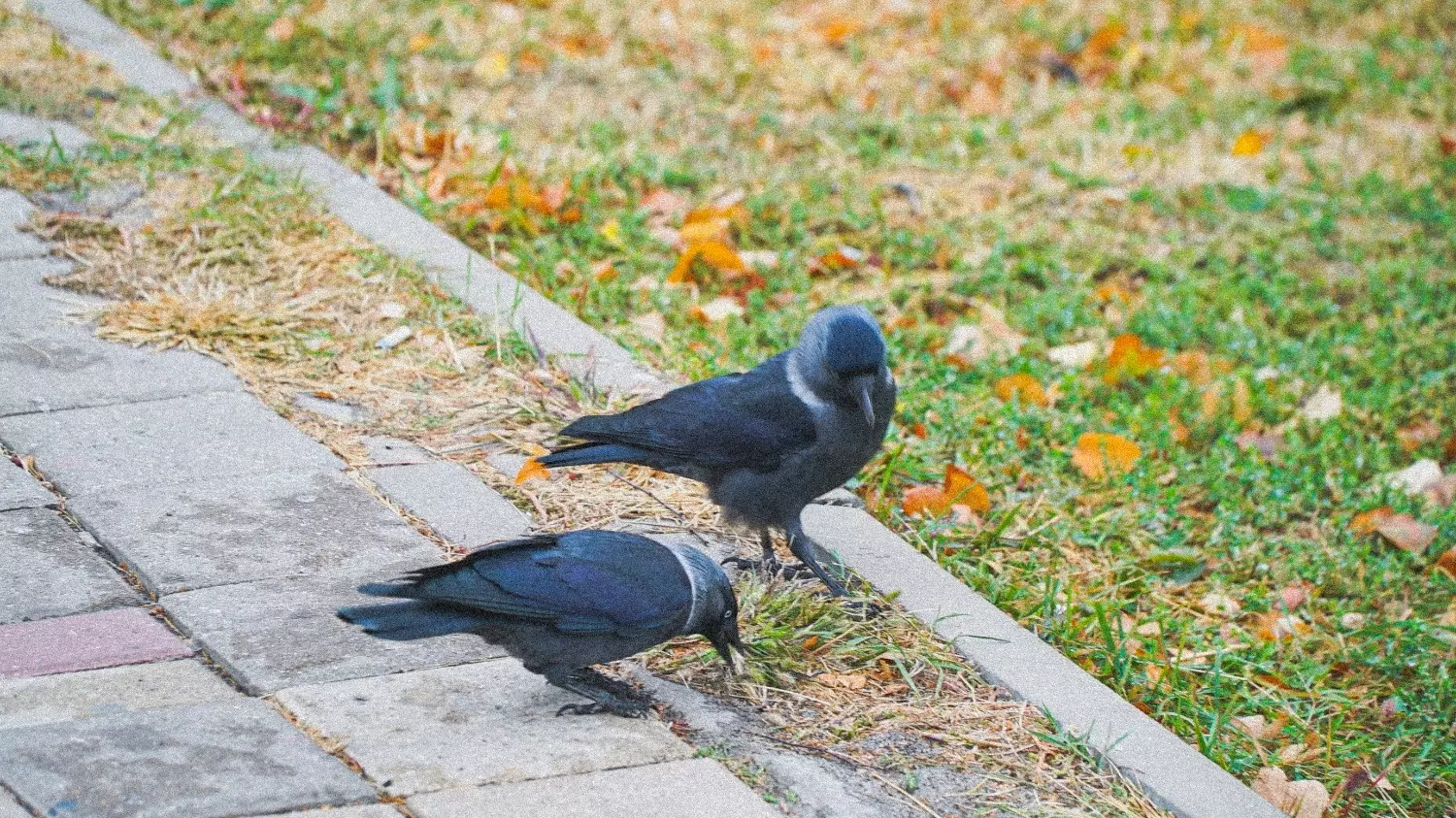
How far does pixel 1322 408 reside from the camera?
17.4ft

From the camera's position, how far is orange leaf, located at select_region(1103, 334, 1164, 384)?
5344 millimetres

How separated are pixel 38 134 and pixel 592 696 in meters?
3.72

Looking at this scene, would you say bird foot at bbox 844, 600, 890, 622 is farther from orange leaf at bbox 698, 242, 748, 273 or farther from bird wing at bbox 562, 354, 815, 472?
orange leaf at bbox 698, 242, 748, 273

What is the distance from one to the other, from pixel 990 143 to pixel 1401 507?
295cm

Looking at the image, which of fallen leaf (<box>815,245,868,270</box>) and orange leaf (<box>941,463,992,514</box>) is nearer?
orange leaf (<box>941,463,992,514</box>)

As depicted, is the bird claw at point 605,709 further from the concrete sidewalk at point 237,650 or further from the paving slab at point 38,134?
the paving slab at point 38,134

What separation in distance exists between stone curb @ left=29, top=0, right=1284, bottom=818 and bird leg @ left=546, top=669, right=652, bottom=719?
2.72 feet

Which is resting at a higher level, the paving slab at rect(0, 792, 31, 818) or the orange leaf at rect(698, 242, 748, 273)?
the paving slab at rect(0, 792, 31, 818)

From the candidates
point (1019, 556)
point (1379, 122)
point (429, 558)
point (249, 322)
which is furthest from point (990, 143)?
point (429, 558)

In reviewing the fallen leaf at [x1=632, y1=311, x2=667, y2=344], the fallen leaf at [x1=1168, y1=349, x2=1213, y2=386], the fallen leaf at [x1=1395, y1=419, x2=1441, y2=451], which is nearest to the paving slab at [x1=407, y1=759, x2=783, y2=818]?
the fallen leaf at [x1=632, y1=311, x2=667, y2=344]

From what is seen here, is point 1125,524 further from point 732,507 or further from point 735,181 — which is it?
point 735,181

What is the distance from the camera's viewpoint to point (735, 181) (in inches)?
254

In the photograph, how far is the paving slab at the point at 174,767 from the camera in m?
2.39

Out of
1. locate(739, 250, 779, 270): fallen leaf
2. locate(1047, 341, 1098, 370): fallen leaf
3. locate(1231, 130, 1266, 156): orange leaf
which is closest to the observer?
locate(1047, 341, 1098, 370): fallen leaf
